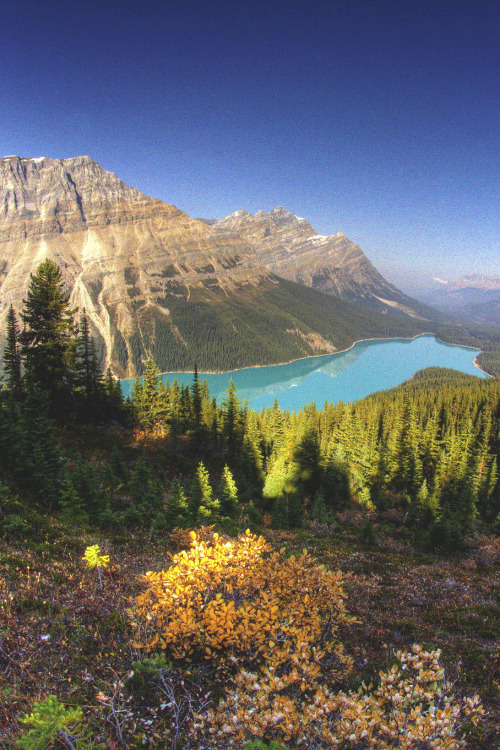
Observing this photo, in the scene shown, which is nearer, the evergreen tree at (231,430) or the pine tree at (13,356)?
the pine tree at (13,356)

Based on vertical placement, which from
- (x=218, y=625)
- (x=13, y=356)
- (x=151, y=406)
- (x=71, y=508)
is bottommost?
(x=71, y=508)

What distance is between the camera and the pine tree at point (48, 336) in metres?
32.5

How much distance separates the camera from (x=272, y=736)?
4.54 meters

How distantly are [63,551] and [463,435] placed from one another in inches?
2445

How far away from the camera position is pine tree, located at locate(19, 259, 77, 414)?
32.5 meters

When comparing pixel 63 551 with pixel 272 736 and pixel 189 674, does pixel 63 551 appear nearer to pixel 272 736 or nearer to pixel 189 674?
pixel 189 674

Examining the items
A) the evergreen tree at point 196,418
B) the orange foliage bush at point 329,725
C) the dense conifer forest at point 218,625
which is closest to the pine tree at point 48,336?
the dense conifer forest at point 218,625

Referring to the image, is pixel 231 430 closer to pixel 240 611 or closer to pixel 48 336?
pixel 48 336

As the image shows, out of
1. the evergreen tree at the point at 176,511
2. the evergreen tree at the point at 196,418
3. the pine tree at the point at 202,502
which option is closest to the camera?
the evergreen tree at the point at 176,511

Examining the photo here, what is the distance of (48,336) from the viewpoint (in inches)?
1309

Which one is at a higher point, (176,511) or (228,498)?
(176,511)

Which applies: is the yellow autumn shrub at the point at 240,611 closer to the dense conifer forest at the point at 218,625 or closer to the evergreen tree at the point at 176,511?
the dense conifer forest at the point at 218,625

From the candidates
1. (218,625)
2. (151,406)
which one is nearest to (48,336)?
(151,406)

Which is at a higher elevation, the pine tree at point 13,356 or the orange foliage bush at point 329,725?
the pine tree at point 13,356
